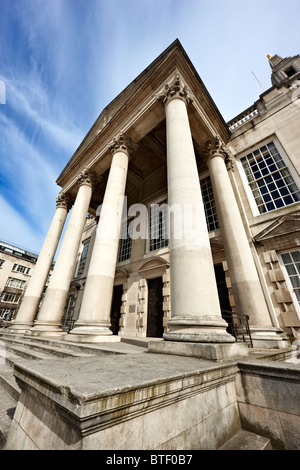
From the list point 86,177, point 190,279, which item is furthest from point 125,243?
point 190,279

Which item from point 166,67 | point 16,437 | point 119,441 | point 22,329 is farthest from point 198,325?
point 166,67

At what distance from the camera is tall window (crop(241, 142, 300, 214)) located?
784 centimetres

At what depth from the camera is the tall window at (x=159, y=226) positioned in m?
11.3

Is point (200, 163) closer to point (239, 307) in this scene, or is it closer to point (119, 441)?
point (239, 307)

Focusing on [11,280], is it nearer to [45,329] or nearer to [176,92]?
[45,329]

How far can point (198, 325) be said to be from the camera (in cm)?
334

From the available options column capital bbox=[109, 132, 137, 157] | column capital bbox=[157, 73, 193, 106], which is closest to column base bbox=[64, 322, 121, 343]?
column capital bbox=[109, 132, 137, 157]

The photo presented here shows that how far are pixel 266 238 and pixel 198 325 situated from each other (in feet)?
18.5

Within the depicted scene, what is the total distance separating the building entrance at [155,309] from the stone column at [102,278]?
4212 millimetres

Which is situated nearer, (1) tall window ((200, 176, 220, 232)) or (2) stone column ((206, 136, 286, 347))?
(2) stone column ((206, 136, 286, 347))

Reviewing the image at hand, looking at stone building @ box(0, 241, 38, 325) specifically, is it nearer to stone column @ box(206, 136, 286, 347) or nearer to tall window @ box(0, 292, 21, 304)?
tall window @ box(0, 292, 21, 304)

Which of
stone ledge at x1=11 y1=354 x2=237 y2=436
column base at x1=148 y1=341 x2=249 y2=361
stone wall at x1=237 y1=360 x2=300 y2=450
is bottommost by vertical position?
stone wall at x1=237 y1=360 x2=300 y2=450

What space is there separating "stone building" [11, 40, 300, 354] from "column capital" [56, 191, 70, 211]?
0.30 ft

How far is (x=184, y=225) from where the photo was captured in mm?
4391
